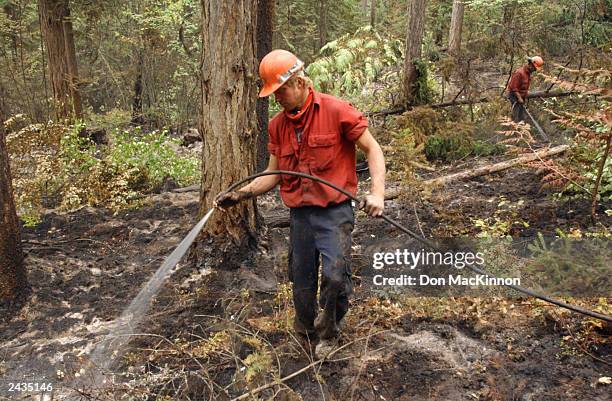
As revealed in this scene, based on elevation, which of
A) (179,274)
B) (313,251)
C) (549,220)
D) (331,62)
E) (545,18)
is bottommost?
(179,274)

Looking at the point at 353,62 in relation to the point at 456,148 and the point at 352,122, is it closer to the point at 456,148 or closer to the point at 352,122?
the point at 456,148

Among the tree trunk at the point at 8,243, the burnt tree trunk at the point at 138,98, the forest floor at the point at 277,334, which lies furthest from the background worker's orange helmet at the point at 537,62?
the burnt tree trunk at the point at 138,98

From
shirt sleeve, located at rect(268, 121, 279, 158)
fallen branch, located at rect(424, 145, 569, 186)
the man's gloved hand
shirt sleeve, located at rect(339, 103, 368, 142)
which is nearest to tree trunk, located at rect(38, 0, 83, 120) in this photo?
fallen branch, located at rect(424, 145, 569, 186)

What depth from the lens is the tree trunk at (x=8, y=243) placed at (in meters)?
5.07

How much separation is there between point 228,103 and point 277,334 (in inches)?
105

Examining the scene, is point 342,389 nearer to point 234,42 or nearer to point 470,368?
point 470,368

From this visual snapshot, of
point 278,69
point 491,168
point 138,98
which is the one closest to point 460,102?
point 491,168

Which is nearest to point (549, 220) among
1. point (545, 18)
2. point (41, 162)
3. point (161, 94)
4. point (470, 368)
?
point (470, 368)

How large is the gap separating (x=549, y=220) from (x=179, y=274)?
15.0 ft

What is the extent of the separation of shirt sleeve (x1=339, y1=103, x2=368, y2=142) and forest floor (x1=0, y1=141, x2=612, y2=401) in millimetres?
1651

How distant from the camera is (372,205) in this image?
336cm

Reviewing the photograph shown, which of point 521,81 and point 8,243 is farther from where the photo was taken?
point 521,81

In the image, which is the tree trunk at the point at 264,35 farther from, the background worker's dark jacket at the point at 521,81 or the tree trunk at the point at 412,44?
the background worker's dark jacket at the point at 521,81

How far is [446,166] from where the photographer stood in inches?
381
